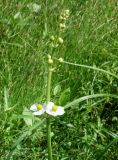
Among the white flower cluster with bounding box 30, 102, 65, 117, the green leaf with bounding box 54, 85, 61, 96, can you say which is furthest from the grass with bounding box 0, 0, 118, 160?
the white flower cluster with bounding box 30, 102, 65, 117

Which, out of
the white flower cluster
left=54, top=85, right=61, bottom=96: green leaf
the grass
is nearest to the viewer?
the white flower cluster

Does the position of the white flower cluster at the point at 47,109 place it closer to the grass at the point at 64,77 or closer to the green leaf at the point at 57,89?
the grass at the point at 64,77

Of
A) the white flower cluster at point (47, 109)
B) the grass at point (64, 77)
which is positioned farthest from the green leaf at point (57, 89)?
the white flower cluster at point (47, 109)

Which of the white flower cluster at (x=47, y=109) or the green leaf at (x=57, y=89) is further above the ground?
the green leaf at (x=57, y=89)

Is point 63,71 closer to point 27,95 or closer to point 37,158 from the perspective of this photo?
point 27,95

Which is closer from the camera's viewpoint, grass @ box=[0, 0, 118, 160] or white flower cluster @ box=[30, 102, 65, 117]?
white flower cluster @ box=[30, 102, 65, 117]

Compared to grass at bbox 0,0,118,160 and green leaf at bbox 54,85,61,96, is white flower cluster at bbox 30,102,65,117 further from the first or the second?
green leaf at bbox 54,85,61,96

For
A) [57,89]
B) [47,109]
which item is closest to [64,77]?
[57,89]

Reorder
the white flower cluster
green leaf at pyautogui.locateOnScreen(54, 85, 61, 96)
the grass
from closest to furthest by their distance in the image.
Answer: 1. the white flower cluster
2. the grass
3. green leaf at pyautogui.locateOnScreen(54, 85, 61, 96)

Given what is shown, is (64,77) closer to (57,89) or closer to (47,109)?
(57,89)
